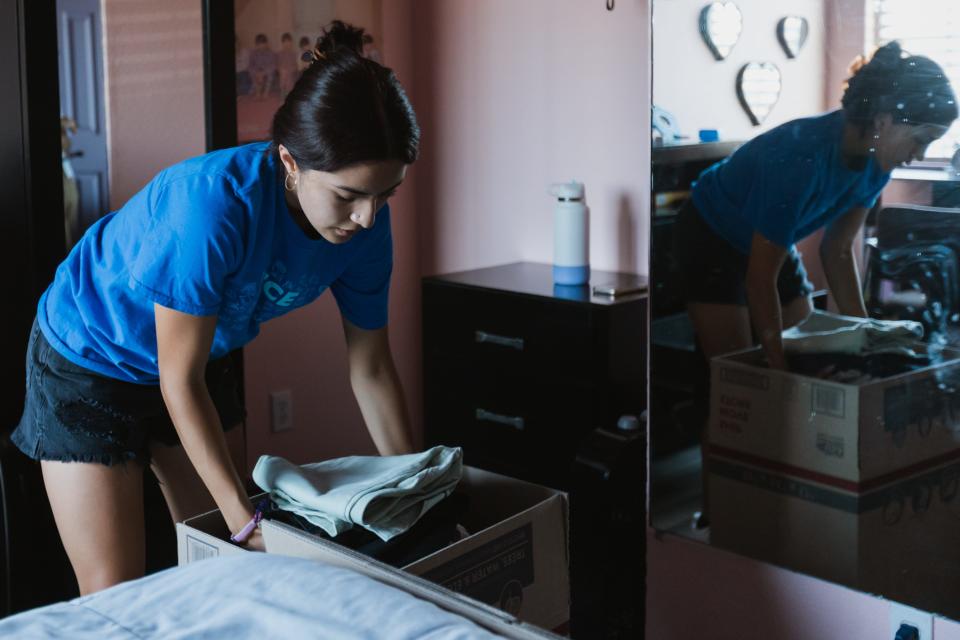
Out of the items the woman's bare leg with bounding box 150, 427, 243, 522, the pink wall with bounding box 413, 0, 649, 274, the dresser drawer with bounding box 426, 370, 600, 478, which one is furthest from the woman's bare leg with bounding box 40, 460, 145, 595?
the pink wall with bounding box 413, 0, 649, 274

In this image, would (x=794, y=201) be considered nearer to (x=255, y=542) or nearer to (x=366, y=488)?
(x=366, y=488)

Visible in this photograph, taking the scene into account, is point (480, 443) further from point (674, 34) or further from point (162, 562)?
point (674, 34)

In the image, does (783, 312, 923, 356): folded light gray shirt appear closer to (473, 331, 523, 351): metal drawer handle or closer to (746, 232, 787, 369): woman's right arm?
(746, 232, 787, 369): woman's right arm

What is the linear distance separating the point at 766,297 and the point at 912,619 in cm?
59

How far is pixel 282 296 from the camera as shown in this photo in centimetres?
175

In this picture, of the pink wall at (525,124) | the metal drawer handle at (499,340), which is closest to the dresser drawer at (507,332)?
the metal drawer handle at (499,340)

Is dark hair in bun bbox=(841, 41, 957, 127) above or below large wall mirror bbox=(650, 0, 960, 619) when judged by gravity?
above

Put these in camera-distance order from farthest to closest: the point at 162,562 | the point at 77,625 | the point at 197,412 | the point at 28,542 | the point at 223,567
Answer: the point at 162,562 → the point at 28,542 → the point at 197,412 → the point at 223,567 → the point at 77,625

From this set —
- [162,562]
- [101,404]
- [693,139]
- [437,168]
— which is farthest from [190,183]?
[437,168]

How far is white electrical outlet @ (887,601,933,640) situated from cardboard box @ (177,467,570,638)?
63 centimetres

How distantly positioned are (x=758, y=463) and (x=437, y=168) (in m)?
1.55

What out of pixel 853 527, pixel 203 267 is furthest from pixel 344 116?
pixel 853 527

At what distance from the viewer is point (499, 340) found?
8.87ft

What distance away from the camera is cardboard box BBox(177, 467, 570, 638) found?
1.36m
